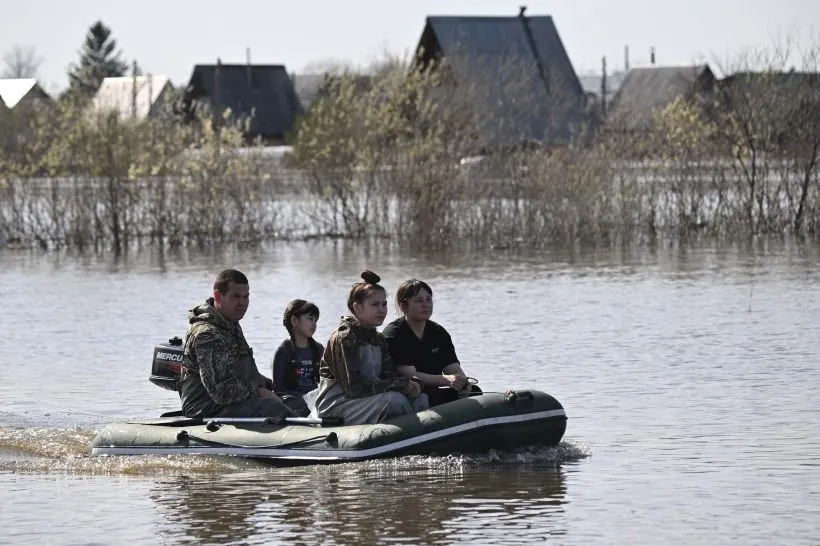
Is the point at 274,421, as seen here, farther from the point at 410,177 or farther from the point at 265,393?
the point at 410,177

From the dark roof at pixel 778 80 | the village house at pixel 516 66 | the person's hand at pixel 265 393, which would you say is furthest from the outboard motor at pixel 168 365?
the village house at pixel 516 66

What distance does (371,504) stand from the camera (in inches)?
458

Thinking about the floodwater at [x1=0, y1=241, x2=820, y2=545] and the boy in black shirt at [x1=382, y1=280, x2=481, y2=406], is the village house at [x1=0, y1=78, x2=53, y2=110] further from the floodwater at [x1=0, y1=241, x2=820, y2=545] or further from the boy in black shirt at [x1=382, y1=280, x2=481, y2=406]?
the boy in black shirt at [x1=382, y1=280, x2=481, y2=406]

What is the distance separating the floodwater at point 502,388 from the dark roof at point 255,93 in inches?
2181

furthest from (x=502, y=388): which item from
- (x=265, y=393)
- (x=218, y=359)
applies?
(x=218, y=359)

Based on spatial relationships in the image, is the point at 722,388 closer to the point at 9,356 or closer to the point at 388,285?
the point at 9,356

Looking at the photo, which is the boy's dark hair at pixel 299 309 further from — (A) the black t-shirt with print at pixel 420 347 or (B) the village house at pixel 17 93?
(B) the village house at pixel 17 93

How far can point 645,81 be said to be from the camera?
8175 centimetres

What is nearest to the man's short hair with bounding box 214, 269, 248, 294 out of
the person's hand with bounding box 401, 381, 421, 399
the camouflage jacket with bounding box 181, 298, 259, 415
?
the camouflage jacket with bounding box 181, 298, 259, 415

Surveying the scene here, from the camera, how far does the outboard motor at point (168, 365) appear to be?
13.8 metres

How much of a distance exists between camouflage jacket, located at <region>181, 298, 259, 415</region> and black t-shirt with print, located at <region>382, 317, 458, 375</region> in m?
0.97

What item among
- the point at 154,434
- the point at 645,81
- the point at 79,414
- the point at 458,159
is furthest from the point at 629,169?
the point at 645,81

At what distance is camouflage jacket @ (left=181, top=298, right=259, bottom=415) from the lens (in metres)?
12.7

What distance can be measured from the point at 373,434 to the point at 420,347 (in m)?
0.66
